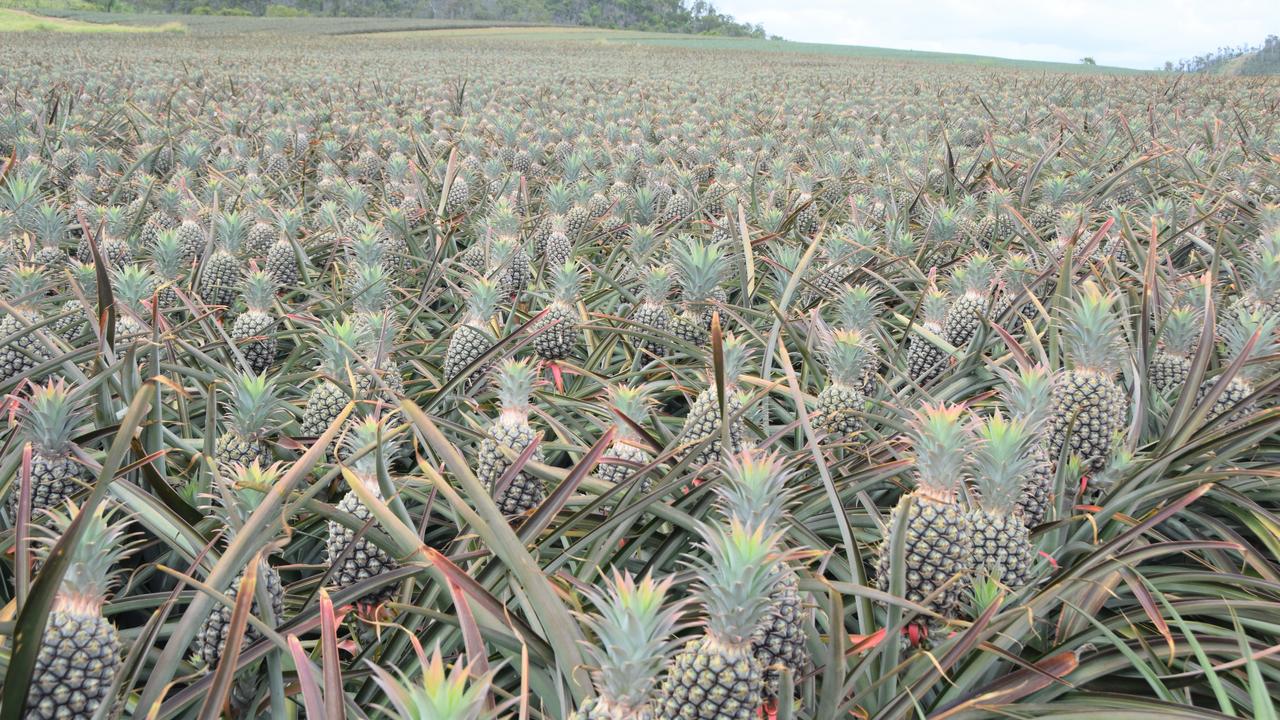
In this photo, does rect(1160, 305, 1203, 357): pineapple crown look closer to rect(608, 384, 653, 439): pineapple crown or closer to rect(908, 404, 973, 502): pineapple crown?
rect(908, 404, 973, 502): pineapple crown

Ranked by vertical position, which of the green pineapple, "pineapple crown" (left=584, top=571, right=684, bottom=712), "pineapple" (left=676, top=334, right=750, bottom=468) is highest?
"pineapple crown" (left=584, top=571, right=684, bottom=712)

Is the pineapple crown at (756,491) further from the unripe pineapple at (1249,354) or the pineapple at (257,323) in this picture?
the pineapple at (257,323)

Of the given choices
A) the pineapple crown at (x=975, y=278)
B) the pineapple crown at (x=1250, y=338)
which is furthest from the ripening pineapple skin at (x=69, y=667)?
the pineapple crown at (x=975, y=278)

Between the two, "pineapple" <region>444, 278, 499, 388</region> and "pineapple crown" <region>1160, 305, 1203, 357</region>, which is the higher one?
"pineapple crown" <region>1160, 305, 1203, 357</region>

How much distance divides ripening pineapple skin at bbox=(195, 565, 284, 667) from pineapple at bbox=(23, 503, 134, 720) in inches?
7.0

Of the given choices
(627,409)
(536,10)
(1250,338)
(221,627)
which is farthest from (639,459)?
(536,10)

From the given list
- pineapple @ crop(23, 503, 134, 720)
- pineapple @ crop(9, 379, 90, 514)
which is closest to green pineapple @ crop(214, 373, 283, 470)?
pineapple @ crop(9, 379, 90, 514)

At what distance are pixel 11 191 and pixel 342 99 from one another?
572cm

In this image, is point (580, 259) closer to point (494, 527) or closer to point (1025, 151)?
point (494, 527)

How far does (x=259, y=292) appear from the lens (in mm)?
2496

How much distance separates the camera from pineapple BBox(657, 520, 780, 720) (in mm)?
921

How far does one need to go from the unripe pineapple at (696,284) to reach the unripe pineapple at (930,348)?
707mm

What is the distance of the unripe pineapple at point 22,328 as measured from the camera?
2.02 m

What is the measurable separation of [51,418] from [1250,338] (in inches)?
103
